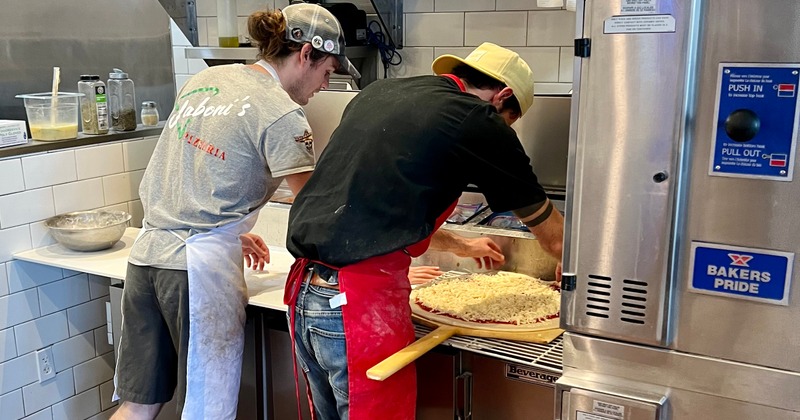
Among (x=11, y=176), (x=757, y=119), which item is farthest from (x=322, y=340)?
(x=11, y=176)

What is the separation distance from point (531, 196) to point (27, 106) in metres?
1.85

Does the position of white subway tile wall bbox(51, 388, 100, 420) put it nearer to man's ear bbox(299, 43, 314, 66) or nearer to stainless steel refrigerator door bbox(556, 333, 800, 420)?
man's ear bbox(299, 43, 314, 66)

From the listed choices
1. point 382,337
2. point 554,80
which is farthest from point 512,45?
point 382,337

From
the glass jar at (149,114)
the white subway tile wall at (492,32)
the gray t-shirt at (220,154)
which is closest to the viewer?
the gray t-shirt at (220,154)

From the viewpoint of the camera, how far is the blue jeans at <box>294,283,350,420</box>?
5.48 ft

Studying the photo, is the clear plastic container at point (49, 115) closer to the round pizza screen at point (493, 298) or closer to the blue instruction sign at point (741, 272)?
the round pizza screen at point (493, 298)

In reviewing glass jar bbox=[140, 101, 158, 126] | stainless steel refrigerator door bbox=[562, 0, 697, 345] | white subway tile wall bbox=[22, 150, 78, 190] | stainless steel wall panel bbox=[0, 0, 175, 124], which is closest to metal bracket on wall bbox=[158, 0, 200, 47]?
stainless steel wall panel bbox=[0, 0, 175, 124]

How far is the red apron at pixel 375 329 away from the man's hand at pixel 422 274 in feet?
1.59

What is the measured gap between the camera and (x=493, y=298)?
1981 millimetres

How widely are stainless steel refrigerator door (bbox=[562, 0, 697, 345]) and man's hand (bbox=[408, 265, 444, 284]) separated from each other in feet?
3.04

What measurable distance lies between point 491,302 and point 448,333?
0.78 feet

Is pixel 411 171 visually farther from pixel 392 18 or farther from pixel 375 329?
pixel 392 18

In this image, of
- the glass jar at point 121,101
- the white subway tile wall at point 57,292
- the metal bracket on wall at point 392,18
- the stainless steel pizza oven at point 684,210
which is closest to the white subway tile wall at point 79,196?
the white subway tile wall at point 57,292

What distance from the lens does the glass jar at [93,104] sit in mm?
2725
